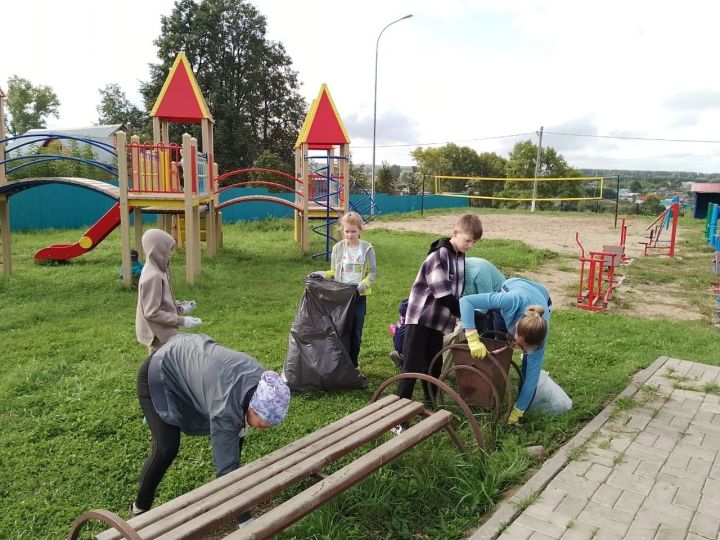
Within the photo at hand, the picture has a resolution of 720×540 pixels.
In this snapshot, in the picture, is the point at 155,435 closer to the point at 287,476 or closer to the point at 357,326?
the point at 287,476

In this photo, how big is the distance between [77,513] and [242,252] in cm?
960

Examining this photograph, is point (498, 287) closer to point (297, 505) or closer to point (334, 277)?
point (334, 277)

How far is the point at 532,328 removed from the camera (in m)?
3.35

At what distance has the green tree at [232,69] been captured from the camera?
3328cm

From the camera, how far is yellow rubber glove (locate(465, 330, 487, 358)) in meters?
3.49

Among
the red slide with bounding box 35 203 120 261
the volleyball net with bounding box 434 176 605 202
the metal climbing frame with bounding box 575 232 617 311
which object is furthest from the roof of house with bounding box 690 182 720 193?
the red slide with bounding box 35 203 120 261

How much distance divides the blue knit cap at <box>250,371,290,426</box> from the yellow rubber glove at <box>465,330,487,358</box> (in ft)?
5.27

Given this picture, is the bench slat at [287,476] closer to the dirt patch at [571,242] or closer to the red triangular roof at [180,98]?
the dirt patch at [571,242]

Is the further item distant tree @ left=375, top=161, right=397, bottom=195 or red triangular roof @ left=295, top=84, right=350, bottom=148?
distant tree @ left=375, top=161, right=397, bottom=195

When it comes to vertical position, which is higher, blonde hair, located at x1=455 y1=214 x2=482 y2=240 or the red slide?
blonde hair, located at x1=455 y1=214 x2=482 y2=240

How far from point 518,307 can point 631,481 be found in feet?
3.81

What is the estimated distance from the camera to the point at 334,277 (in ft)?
16.2

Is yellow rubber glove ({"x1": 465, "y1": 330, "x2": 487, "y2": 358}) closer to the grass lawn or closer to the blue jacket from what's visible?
the blue jacket

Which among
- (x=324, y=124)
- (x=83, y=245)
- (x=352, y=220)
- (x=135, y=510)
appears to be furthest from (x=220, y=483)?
(x=324, y=124)
